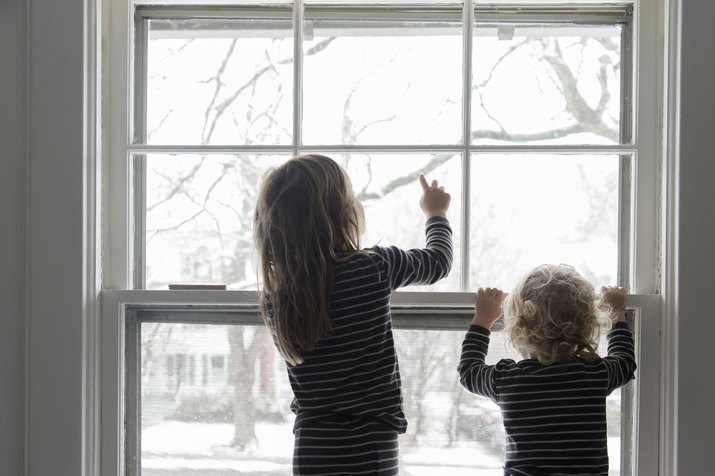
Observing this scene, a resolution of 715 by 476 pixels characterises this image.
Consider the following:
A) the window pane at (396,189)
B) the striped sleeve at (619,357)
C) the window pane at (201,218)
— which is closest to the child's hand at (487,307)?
the window pane at (396,189)

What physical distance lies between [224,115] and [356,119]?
30 cm

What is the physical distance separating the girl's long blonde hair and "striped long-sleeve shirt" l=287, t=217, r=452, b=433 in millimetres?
25

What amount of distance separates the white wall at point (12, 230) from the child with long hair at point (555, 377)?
925 mm

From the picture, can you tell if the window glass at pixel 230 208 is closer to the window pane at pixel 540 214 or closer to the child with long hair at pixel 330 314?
the window pane at pixel 540 214

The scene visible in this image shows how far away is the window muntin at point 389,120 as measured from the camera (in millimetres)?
1632

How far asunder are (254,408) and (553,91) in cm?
98

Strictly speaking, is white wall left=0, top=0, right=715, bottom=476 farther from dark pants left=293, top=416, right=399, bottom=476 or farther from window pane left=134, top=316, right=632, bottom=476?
dark pants left=293, top=416, right=399, bottom=476

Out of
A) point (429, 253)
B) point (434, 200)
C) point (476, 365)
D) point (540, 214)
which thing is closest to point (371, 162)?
point (434, 200)

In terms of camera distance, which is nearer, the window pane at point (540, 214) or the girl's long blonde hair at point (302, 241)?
the girl's long blonde hair at point (302, 241)

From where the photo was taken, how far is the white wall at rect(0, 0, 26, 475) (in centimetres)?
150

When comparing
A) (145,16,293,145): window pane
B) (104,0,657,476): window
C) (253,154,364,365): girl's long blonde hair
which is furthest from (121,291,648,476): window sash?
(145,16,293,145): window pane

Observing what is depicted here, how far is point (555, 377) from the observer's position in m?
1.41

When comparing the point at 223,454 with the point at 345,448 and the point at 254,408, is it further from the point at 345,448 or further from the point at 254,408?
the point at 345,448

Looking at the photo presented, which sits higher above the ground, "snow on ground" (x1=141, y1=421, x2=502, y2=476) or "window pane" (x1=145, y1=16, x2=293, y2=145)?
"window pane" (x1=145, y1=16, x2=293, y2=145)
